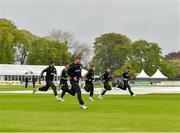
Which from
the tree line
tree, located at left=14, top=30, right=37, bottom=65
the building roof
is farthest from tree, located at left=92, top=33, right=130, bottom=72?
the building roof

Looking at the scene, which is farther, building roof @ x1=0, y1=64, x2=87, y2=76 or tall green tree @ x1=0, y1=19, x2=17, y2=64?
tall green tree @ x1=0, y1=19, x2=17, y2=64

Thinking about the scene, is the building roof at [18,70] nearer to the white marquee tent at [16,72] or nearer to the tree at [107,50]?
the white marquee tent at [16,72]

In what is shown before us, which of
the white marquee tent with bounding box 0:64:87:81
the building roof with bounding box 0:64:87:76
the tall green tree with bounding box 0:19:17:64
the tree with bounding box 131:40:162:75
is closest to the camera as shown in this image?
the building roof with bounding box 0:64:87:76

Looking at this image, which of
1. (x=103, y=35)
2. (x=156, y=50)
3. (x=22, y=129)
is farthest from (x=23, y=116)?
(x=103, y=35)

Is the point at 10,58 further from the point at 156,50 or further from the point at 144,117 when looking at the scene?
the point at 144,117

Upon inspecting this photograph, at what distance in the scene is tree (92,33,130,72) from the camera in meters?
147

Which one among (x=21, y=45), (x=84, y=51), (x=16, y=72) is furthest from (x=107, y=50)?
(x=16, y=72)

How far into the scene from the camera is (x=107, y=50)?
495ft

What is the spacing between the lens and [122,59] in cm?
14612

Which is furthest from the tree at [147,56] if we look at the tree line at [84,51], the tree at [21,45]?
the tree at [21,45]

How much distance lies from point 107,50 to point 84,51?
7.21 meters

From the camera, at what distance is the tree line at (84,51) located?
123m

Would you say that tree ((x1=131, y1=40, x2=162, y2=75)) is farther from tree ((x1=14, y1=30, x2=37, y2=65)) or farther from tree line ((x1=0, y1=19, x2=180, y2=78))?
tree ((x1=14, y1=30, x2=37, y2=65))

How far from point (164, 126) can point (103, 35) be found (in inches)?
5745
